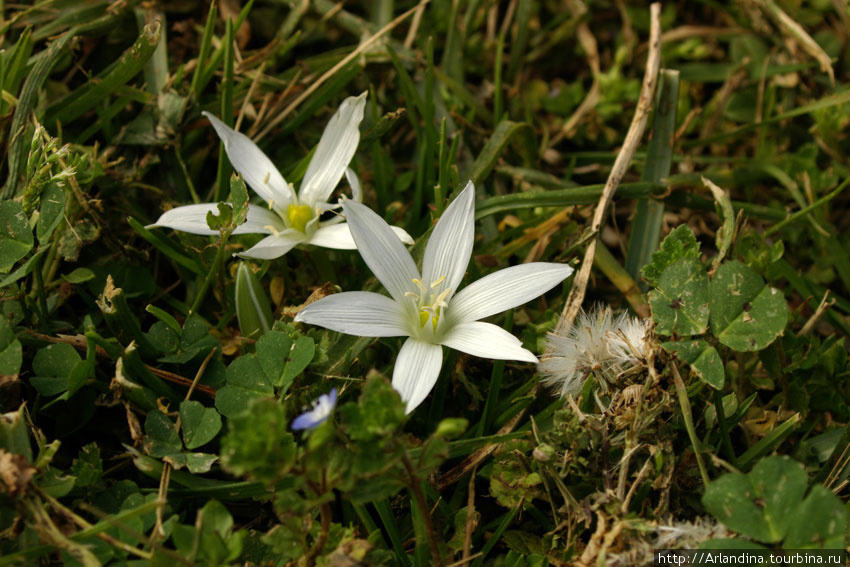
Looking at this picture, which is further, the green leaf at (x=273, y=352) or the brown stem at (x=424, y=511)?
the green leaf at (x=273, y=352)

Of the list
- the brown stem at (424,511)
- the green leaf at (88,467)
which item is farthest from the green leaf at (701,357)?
the green leaf at (88,467)

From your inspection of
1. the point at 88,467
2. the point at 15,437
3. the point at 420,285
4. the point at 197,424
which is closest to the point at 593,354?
the point at 420,285

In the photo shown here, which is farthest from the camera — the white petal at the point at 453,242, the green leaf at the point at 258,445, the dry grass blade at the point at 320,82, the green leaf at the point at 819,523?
the dry grass blade at the point at 320,82

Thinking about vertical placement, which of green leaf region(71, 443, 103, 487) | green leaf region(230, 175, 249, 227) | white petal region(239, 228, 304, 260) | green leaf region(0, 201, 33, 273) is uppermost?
green leaf region(230, 175, 249, 227)

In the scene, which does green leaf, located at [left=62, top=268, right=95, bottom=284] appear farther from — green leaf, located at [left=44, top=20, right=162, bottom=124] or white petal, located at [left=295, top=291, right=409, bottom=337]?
white petal, located at [left=295, top=291, right=409, bottom=337]

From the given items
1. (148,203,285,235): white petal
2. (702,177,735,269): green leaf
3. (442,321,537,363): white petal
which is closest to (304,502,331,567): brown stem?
(442,321,537,363): white petal

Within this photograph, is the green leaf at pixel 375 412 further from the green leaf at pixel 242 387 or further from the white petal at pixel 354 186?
the white petal at pixel 354 186
